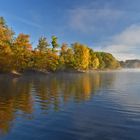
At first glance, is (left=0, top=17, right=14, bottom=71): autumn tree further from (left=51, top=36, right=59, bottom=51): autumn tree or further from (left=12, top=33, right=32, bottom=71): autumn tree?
(left=51, top=36, right=59, bottom=51): autumn tree

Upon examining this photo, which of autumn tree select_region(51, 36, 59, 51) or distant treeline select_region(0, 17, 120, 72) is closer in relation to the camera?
→ distant treeline select_region(0, 17, 120, 72)

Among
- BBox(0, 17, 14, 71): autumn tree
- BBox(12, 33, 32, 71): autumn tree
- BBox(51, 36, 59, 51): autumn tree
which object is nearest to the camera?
BBox(0, 17, 14, 71): autumn tree

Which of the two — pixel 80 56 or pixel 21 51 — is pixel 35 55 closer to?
pixel 21 51

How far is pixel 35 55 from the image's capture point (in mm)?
124938

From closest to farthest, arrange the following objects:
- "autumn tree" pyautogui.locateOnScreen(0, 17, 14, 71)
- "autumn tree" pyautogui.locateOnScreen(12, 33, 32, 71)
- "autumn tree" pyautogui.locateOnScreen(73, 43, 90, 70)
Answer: "autumn tree" pyautogui.locateOnScreen(0, 17, 14, 71) → "autumn tree" pyautogui.locateOnScreen(12, 33, 32, 71) → "autumn tree" pyautogui.locateOnScreen(73, 43, 90, 70)

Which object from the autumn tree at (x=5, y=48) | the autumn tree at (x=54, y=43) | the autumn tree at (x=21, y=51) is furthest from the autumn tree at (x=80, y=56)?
the autumn tree at (x=5, y=48)

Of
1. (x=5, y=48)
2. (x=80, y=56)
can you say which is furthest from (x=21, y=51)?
(x=80, y=56)

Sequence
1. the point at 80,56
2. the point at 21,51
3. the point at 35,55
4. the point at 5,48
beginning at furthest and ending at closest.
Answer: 1. the point at 80,56
2. the point at 35,55
3. the point at 21,51
4. the point at 5,48

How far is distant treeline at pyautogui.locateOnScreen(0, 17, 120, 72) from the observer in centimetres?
9944

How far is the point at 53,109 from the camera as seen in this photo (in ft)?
92.5

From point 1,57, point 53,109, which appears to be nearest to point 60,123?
point 53,109

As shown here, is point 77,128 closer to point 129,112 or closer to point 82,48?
point 129,112

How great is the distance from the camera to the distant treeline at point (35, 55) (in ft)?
326

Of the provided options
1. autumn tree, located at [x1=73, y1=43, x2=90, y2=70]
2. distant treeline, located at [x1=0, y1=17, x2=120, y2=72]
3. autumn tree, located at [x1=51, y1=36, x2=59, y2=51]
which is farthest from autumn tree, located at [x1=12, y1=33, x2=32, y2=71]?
autumn tree, located at [x1=73, y1=43, x2=90, y2=70]
